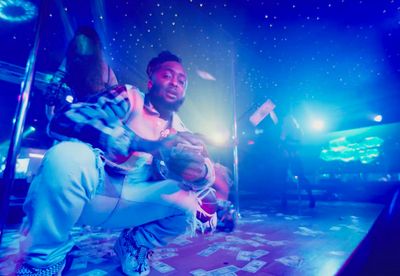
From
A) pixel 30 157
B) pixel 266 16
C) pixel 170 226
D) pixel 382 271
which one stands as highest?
pixel 266 16

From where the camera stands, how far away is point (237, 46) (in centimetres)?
509

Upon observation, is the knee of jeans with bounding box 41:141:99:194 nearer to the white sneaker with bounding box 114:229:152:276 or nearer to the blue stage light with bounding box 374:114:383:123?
the white sneaker with bounding box 114:229:152:276

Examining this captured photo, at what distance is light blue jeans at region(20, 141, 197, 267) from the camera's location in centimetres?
102

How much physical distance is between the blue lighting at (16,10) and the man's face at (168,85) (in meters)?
4.12

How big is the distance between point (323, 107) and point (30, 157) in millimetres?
11266

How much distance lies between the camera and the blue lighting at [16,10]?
404 centimetres

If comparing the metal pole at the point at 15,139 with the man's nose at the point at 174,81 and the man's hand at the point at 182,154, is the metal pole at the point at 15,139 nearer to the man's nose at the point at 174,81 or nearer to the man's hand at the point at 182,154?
the man's hand at the point at 182,154

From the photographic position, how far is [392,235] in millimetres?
2543

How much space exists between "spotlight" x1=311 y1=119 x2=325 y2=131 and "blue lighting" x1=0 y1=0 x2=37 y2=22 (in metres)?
10.5

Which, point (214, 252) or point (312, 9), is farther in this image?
point (312, 9)

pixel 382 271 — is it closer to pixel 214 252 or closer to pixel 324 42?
pixel 214 252

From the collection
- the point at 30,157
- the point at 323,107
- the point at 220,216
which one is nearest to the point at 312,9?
the point at 220,216

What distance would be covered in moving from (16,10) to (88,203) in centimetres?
522

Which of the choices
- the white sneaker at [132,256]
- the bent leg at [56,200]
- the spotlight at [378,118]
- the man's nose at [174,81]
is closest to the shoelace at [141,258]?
the white sneaker at [132,256]
